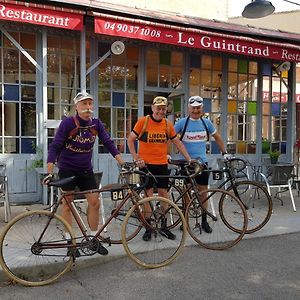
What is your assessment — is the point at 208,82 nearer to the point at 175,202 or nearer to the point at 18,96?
the point at 18,96

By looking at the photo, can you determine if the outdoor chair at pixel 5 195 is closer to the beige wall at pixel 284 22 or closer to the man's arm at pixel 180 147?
the man's arm at pixel 180 147

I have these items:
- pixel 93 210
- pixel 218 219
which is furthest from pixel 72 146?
pixel 218 219

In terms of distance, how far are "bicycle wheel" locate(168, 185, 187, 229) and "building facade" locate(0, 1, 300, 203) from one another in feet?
8.40

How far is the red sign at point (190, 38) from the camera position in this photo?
6266 mm

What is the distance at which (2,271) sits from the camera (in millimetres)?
3939

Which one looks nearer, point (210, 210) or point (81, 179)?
point (81, 179)

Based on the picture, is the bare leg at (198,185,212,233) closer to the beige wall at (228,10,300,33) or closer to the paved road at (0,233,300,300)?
the paved road at (0,233,300,300)

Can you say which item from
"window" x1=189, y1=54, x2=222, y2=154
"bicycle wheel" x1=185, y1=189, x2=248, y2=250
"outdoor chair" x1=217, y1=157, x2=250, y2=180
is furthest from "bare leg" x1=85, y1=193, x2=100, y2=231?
A: "window" x1=189, y1=54, x2=222, y2=154

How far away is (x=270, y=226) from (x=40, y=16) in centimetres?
459

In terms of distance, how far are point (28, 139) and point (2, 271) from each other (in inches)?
140

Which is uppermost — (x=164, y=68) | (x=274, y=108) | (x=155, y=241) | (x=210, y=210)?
(x=164, y=68)

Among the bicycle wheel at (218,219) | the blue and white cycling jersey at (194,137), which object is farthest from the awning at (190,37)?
the bicycle wheel at (218,219)

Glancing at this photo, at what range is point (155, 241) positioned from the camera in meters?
4.61

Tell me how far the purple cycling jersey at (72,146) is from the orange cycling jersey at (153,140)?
717 millimetres
